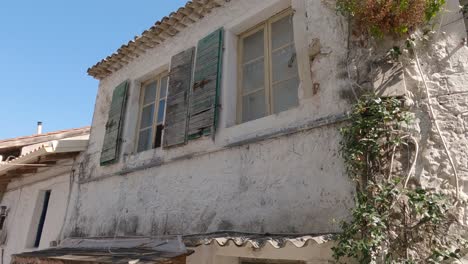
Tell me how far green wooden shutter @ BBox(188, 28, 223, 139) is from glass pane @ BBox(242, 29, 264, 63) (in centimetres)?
35

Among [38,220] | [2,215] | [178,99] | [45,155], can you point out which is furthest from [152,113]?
[2,215]

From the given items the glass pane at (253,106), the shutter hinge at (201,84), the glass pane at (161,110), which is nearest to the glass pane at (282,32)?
the glass pane at (253,106)

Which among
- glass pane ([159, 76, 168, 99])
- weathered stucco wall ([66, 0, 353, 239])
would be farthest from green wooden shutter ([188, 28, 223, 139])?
glass pane ([159, 76, 168, 99])

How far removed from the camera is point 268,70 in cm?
441

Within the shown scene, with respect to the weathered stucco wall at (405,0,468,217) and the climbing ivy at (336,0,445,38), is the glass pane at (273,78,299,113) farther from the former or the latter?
the weathered stucco wall at (405,0,468,217)

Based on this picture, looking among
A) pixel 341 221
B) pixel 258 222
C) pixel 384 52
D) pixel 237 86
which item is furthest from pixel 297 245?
pixel 237 86

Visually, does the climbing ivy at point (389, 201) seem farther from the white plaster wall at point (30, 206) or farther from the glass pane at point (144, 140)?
the white plaster wall at point (30, 206)

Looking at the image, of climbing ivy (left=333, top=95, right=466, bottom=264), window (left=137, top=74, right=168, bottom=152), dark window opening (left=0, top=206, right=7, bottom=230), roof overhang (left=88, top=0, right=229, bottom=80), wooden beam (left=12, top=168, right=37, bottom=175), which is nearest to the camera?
climbing ivy (left=333, top=95, right=466, bottom=264)

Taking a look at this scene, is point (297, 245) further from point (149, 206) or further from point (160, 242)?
point (149, 206)

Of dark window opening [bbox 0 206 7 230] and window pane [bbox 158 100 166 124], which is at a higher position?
window pane [bbox 158 100 166 124]

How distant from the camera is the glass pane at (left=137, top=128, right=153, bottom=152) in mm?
5809

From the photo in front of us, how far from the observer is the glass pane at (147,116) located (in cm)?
602

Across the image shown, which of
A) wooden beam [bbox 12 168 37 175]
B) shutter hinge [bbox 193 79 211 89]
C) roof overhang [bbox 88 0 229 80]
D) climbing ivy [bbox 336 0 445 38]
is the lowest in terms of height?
wooden beam [bbox 12 168 37 175]

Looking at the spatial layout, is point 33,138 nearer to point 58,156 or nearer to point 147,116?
point 58,156
